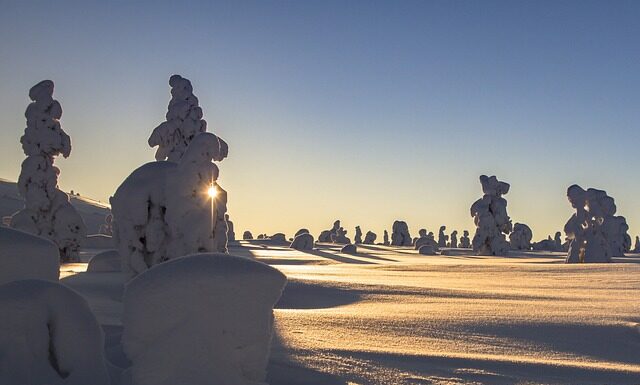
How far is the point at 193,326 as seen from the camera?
4059 millimetres

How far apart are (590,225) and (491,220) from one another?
427 inches

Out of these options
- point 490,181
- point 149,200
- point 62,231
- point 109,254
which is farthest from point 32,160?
point 490,181

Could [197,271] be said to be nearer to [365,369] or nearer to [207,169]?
[365,369]

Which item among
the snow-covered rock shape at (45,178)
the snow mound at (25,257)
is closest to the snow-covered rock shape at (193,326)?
the snow mound at (25,257)

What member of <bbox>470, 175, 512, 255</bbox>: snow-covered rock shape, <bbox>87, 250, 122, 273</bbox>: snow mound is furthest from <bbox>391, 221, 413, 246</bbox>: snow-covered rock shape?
<bbox>87, 250, 122, 273</bbox>: snow mound

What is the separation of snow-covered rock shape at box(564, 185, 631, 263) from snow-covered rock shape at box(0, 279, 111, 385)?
1991 cm

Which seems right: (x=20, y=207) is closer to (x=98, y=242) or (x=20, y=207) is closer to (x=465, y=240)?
(x=98, y=242)

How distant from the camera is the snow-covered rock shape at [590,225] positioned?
848 inches

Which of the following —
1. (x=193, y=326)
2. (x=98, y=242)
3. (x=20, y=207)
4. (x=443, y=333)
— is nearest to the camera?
(x=193, y=326)

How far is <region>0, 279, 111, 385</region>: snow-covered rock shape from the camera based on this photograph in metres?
4.46

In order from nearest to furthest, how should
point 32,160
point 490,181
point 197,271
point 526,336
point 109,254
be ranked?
point 197,271, point 526,336, point 109,254, point 32,160, point 490,181

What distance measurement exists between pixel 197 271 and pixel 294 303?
5446 millimetres

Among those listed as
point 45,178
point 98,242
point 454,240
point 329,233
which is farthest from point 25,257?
point 454,240

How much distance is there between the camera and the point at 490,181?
111 ft
